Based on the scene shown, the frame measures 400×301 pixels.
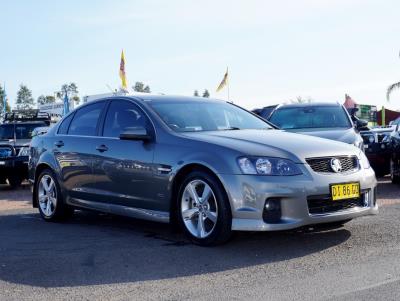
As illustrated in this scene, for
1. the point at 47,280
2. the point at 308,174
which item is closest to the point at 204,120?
the point at 308,174

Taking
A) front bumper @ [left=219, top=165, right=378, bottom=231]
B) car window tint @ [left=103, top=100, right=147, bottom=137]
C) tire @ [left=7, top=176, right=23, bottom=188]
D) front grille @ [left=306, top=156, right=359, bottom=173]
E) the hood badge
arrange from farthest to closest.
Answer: tire @ [left=7, top=176, right=23, bottom=188]
car window tint @ [left=103, top=100, right=147, bottom=137]
the hood badge
front grille @ [left=306, top=156, right=359, bottom=173]
front bumper @ [left=219, top=165, right=378, bottom=231]

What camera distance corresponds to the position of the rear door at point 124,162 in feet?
20.9

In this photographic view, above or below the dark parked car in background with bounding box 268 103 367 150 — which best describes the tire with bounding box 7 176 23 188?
below

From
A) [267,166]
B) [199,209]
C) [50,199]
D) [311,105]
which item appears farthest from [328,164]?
[311,105]

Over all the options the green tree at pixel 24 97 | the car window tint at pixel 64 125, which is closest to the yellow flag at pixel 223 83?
the car window tint at pixel 64 125

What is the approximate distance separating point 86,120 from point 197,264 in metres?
3.17

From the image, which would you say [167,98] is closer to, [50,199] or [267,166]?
[267,166]

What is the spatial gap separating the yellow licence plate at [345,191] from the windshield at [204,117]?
5.13ft

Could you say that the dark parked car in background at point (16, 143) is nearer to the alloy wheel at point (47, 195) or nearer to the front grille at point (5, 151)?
the front grille at point (5, 151)

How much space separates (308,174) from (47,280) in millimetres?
A: 2484

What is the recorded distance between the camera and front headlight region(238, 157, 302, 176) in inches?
217

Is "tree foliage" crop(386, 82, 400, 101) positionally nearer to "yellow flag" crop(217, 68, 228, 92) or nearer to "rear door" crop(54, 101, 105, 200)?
"yellow flag" crop(217, 68, 228, 92)

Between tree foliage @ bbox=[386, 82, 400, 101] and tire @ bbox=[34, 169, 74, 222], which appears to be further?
tree foliage @ bbox=[386, 82, 400, 101]

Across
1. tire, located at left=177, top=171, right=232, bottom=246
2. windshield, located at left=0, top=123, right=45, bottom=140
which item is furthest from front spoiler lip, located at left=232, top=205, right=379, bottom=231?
windshield, located at left=0, top=123, right=45, bottom=140
